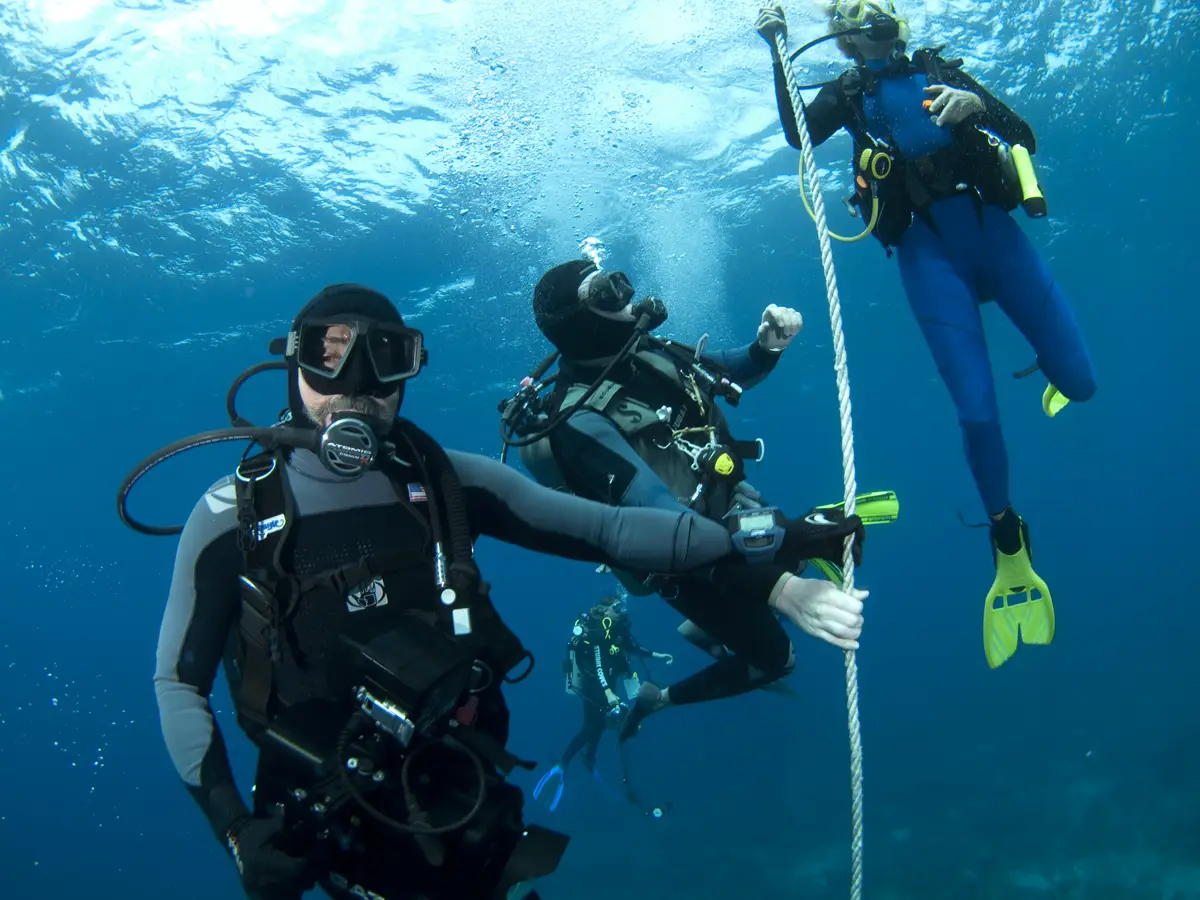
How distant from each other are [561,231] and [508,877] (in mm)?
19838

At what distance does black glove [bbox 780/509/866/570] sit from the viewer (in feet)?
8.92

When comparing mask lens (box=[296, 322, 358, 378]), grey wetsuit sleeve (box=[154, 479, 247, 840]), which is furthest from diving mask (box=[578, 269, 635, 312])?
grey wetsuit sleeve (box=[154, 479, 247, 840])

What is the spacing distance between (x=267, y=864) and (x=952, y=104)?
5.00m

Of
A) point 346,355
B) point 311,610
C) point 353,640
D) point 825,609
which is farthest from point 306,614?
point 825,609

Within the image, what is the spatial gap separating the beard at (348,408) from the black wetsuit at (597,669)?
9372mm

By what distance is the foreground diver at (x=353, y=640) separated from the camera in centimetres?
229

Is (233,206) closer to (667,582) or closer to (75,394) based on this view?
(75,394)

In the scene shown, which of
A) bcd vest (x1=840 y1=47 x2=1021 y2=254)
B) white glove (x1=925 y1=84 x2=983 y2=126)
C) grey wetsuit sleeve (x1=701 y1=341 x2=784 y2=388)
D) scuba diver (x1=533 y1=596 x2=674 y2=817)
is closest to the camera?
white glove (x1=925 y1=84 x2=983 y2=126)

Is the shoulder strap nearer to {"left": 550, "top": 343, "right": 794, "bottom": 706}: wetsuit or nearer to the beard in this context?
the beard

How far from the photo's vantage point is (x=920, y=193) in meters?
4.73

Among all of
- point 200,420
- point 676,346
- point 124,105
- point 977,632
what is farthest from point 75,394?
point 977,632

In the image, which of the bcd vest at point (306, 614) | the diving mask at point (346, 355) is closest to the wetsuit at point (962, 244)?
the diving mask at point (346, 355)

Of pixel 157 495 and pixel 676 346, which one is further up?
pixel 157 495

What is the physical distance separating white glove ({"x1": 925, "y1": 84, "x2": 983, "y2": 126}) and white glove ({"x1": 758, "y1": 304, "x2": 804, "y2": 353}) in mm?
1422
